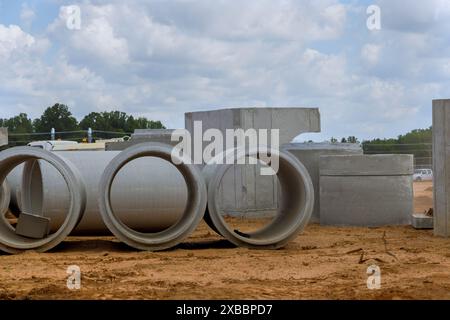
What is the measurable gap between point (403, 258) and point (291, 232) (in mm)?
1783

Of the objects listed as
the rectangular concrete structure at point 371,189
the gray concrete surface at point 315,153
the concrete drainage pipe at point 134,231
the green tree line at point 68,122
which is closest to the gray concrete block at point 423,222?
the rectangular concrete structure at point 371,189

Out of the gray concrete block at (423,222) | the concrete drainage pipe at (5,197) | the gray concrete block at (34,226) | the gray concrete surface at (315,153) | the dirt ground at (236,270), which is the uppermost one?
the gray concrete surface at (315,153)

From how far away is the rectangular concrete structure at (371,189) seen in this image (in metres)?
15.4

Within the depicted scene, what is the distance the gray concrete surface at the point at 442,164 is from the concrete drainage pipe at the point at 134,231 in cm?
422

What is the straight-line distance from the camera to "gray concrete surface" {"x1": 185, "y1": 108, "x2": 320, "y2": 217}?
1778cm

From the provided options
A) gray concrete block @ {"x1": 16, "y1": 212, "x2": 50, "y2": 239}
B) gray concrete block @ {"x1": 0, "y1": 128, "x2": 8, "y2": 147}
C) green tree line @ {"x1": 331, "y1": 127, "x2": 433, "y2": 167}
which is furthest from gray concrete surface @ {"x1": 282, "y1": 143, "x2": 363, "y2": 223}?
green tree line @ {"x1": 331, "y1": 127, "x2": 433, "y2": 167}

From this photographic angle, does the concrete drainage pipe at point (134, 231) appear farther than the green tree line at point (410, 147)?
No

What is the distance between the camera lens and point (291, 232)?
39.0ft

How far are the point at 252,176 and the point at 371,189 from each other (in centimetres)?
318

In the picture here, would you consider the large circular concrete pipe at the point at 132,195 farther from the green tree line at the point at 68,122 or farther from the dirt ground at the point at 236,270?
the green tree line at the point at 68,122

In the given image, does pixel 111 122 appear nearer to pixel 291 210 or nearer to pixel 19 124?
pixel 19 124

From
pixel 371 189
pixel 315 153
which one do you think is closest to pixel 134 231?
pixel 371 189

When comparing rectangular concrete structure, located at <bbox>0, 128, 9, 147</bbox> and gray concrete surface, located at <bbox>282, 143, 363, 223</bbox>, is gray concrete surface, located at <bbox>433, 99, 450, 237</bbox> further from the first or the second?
rectangular concrete structure, located at <bbox>0, 128, 9, 147</bbox>
